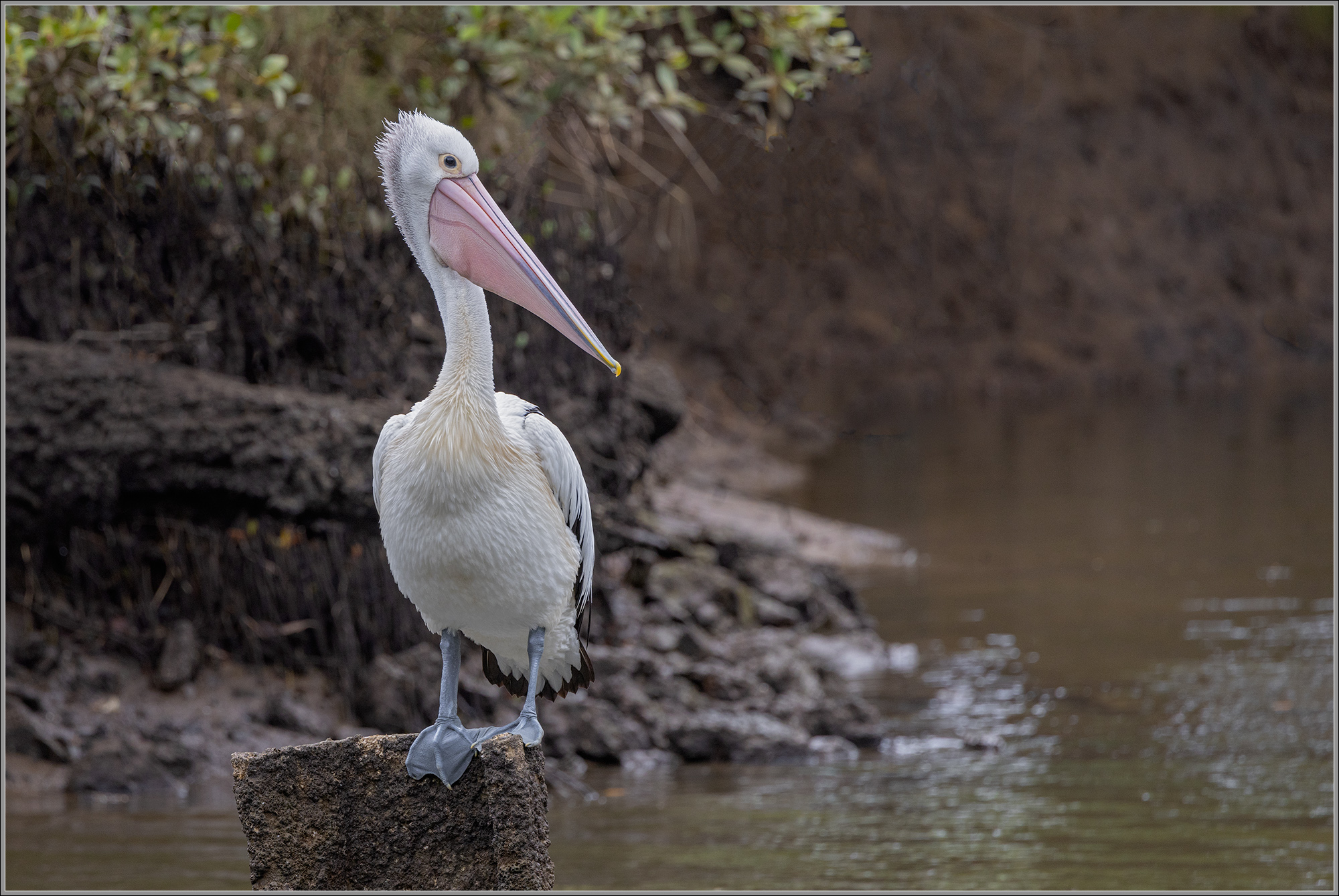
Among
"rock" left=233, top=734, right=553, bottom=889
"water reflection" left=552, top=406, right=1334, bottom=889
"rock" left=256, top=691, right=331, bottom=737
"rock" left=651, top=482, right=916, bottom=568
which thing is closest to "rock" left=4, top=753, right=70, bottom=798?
"rock" left=256, top=691, right=331, bottom=737

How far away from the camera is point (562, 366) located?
6.73 metres

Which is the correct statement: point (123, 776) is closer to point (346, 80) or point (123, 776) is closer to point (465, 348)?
point (465, 348)

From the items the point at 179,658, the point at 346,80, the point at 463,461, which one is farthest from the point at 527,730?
the point at 346,80

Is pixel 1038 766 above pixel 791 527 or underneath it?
underneath

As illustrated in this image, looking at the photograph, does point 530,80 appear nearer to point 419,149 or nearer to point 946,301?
point 419,149

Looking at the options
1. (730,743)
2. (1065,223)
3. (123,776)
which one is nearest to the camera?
(123,776)

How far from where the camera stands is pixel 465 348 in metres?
2.84

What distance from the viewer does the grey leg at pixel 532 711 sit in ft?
9.52

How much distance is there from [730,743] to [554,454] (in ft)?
9.95

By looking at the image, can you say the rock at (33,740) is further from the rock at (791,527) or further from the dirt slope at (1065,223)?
the dirt slope at (1065,223)

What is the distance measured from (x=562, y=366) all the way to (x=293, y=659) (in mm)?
1908

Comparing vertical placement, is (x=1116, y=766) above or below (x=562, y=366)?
below

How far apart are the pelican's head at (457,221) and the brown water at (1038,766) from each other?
7.27 ft

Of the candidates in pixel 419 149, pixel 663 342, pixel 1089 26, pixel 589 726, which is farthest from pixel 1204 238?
pixel 419 149
